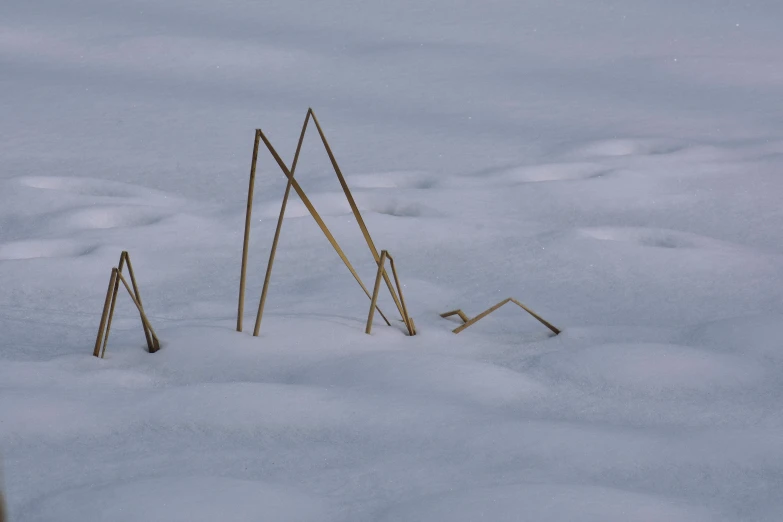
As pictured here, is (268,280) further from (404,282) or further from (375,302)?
(404,282)

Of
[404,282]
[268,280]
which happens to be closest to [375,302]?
[268,280]

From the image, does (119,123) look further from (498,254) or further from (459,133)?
(498,254)

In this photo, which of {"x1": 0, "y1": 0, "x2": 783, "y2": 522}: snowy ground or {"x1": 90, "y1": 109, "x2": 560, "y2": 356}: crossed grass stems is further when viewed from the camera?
{"x1": 90, "y1": 109, "x2": 560, "y2": 356}: crossed grass stems

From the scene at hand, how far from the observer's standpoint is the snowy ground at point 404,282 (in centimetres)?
A: 82

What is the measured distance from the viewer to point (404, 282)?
1429 millimetres

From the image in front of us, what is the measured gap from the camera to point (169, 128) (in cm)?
252

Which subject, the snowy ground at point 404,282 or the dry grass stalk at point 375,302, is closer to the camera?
the snowy ground at point 404,282

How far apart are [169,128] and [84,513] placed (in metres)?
1.92

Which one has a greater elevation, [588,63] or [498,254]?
[588,63]

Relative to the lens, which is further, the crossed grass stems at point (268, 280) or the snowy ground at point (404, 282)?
the crossed grass stems at point (268, 280)

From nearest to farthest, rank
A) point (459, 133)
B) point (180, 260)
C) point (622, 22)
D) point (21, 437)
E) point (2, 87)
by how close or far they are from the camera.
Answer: point (21, 437)
point (180, 260)
point (459, 133)
point (2, 87)
point (622, 22)

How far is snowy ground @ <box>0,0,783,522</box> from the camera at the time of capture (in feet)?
2.69

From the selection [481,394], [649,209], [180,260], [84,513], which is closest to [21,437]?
[84,513]

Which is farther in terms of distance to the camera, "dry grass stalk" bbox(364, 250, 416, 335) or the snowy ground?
"dry grass stalk" bbox(364, 250, 416, 335)
